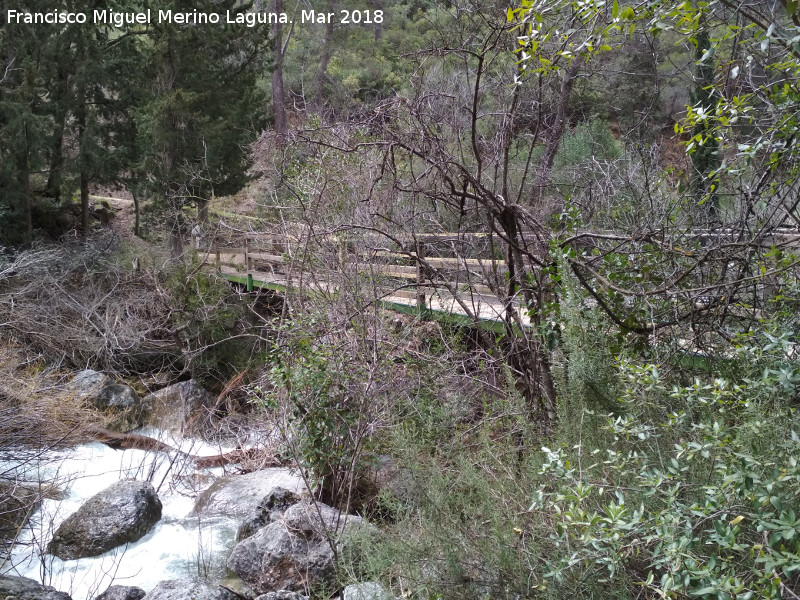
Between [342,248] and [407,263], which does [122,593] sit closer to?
[342,248]

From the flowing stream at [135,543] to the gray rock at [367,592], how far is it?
2.16 m

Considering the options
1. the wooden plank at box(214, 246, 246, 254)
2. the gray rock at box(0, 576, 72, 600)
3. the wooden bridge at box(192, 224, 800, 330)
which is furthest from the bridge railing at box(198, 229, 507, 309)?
the wooden plank at box(214, 246, 246, 254)

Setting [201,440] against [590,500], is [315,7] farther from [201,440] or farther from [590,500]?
[590,500]

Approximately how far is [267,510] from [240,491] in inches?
56.2

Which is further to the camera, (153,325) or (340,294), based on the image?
(153,325)

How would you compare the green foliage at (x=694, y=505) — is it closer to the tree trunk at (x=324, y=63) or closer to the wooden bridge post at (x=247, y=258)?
the wooden bridge post at (x=247, y=258)

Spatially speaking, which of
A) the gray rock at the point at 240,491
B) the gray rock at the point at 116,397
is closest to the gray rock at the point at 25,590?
the gray rock at the point at 240,491

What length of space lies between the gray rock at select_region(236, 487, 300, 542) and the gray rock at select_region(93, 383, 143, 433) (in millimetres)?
5355

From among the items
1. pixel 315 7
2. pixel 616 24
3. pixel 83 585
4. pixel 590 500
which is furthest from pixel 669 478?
pixel 315 7

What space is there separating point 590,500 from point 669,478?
2.02 feet

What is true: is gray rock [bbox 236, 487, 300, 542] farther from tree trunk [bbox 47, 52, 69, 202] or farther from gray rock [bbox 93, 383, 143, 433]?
tree trunk [bbox 47, 52, 69, 202]

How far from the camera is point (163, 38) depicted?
14898 mm

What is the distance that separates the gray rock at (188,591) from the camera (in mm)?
4855

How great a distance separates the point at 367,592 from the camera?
335cm
